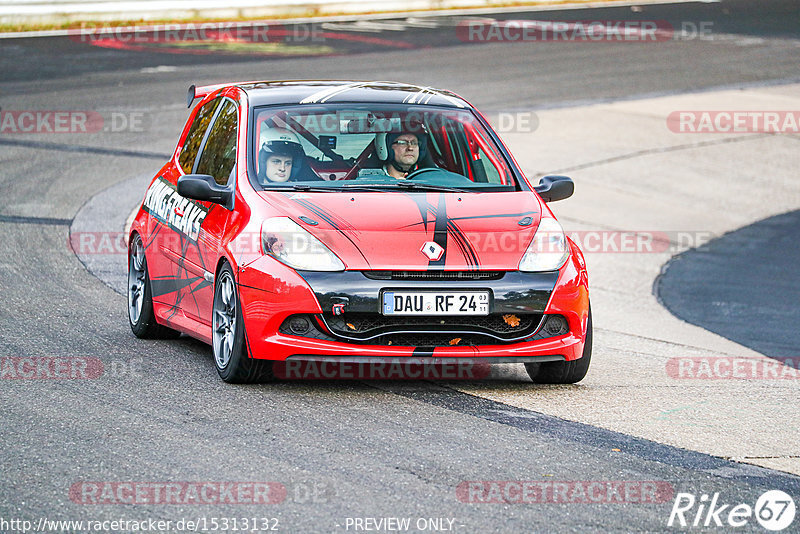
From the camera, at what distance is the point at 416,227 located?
6.95 metres

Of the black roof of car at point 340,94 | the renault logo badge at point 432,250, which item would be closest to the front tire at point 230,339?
the renault logo badge at point 432,250

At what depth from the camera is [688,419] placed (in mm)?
6777

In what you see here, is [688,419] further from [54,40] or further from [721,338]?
[54,40]

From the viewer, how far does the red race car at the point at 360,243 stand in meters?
6.76

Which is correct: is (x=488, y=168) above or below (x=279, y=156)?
below

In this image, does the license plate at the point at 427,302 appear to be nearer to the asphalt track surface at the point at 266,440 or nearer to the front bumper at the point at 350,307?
the front bumper at the point at 350,307

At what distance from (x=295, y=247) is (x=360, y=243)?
34 centimetres

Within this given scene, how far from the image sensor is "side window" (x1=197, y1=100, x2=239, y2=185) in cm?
789
